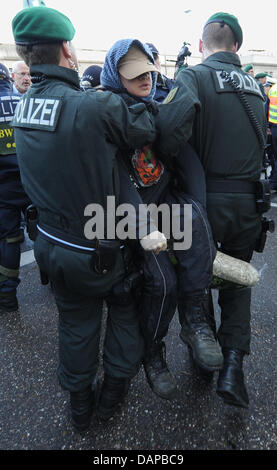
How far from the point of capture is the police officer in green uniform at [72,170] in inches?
45.4

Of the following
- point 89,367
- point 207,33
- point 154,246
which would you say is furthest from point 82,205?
point 207,33

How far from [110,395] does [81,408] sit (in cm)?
16

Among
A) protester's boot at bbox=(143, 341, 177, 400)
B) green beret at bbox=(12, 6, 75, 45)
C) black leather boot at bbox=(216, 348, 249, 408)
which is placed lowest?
black leather boot at bbox=(216, 348, 249, 408)

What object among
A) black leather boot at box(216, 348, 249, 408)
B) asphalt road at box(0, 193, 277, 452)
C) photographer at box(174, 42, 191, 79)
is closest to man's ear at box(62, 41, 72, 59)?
photographer at box(174, 42, 191, 79)

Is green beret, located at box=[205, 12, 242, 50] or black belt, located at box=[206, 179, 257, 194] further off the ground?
green beret, located at box=[205, 12, 242, 50]

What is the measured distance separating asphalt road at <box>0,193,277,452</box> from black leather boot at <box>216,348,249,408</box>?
6.0 inches

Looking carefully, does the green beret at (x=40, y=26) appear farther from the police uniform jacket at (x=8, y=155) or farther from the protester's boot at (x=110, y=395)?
the protester's boot at (x=110, y=395)

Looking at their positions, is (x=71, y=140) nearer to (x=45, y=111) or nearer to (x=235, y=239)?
(x=45, y=111)

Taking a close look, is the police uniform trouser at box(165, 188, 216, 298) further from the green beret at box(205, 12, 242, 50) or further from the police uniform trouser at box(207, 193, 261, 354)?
the green beret at box(205, 12, 242, 50)

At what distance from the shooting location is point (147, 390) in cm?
189

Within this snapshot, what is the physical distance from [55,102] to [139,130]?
0.34m

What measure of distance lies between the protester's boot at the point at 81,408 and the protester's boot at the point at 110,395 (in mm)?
66

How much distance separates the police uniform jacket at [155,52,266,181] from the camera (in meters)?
1.52

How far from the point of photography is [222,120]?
1540 mm
